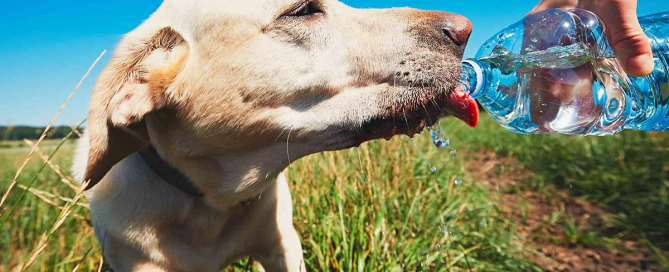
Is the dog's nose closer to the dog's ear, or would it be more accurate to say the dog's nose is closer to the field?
the field

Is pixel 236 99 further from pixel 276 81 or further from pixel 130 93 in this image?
pixel 130 93

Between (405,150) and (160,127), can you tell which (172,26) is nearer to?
(160,127)

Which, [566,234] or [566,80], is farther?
[566,234]

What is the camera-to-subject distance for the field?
267 cm

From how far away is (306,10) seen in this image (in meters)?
1.89

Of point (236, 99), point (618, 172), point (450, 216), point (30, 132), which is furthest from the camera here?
point (618, 172)

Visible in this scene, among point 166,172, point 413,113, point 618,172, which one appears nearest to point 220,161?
point 166,172

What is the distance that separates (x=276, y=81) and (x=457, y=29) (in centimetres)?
78

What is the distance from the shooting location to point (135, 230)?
1991mm

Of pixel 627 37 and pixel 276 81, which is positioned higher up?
pixel 627 37

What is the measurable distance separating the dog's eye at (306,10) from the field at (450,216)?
0.81 m

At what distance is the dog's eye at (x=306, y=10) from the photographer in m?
1.85

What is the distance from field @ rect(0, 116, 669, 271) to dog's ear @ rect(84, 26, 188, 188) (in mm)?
530

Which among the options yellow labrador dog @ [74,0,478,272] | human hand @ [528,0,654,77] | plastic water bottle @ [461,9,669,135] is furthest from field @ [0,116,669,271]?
human hand @ [528,0,654,77]
